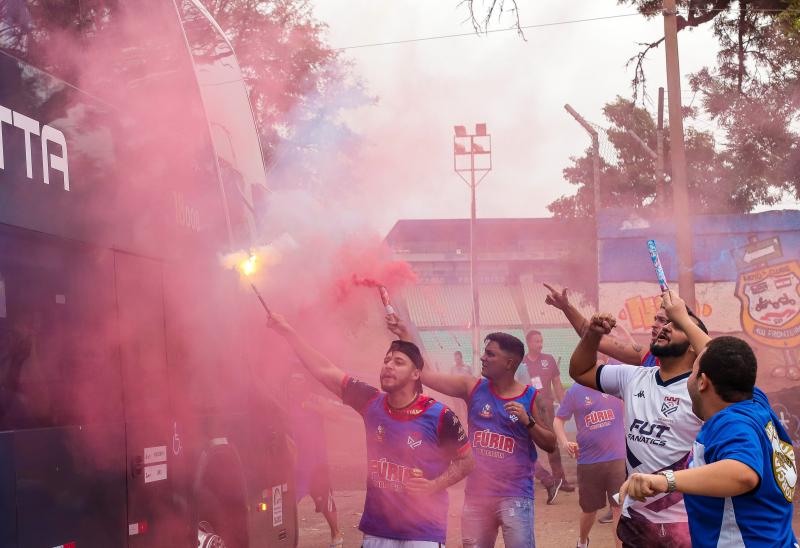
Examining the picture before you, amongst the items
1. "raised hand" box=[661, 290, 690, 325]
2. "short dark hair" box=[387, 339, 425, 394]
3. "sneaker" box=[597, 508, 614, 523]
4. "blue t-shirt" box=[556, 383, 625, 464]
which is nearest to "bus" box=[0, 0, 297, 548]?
"short dark hair" box=[387, 339, 425, 394]

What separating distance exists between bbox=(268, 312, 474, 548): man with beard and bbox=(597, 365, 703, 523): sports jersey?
0.90m

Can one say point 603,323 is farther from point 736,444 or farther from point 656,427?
point 736,444

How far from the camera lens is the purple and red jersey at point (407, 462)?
505 centimetres

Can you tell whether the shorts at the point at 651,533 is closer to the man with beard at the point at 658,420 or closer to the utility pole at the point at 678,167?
the man with beard at the point at 658,420

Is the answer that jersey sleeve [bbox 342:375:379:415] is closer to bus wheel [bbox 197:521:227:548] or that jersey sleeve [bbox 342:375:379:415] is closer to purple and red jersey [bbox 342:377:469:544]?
purple and red jersey [bbox 342:377:469:544]

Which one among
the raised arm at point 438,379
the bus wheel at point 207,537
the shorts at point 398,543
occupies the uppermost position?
the raised arm at point 438,379

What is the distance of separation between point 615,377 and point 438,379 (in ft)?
4.33

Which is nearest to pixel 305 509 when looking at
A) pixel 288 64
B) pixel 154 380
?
pixel 288 64

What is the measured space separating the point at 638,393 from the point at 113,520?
9.42 feet

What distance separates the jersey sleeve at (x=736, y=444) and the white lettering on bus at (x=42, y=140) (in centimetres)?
327

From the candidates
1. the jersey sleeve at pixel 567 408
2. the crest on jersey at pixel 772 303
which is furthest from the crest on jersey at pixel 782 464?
the crest on jersey at pixel 772 303

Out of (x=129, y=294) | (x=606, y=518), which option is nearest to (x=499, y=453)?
(x=129, y=294)

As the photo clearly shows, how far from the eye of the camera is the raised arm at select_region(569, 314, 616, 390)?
4.82 metres

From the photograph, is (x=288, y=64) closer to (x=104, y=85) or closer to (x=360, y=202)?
(x=360, y=202)
